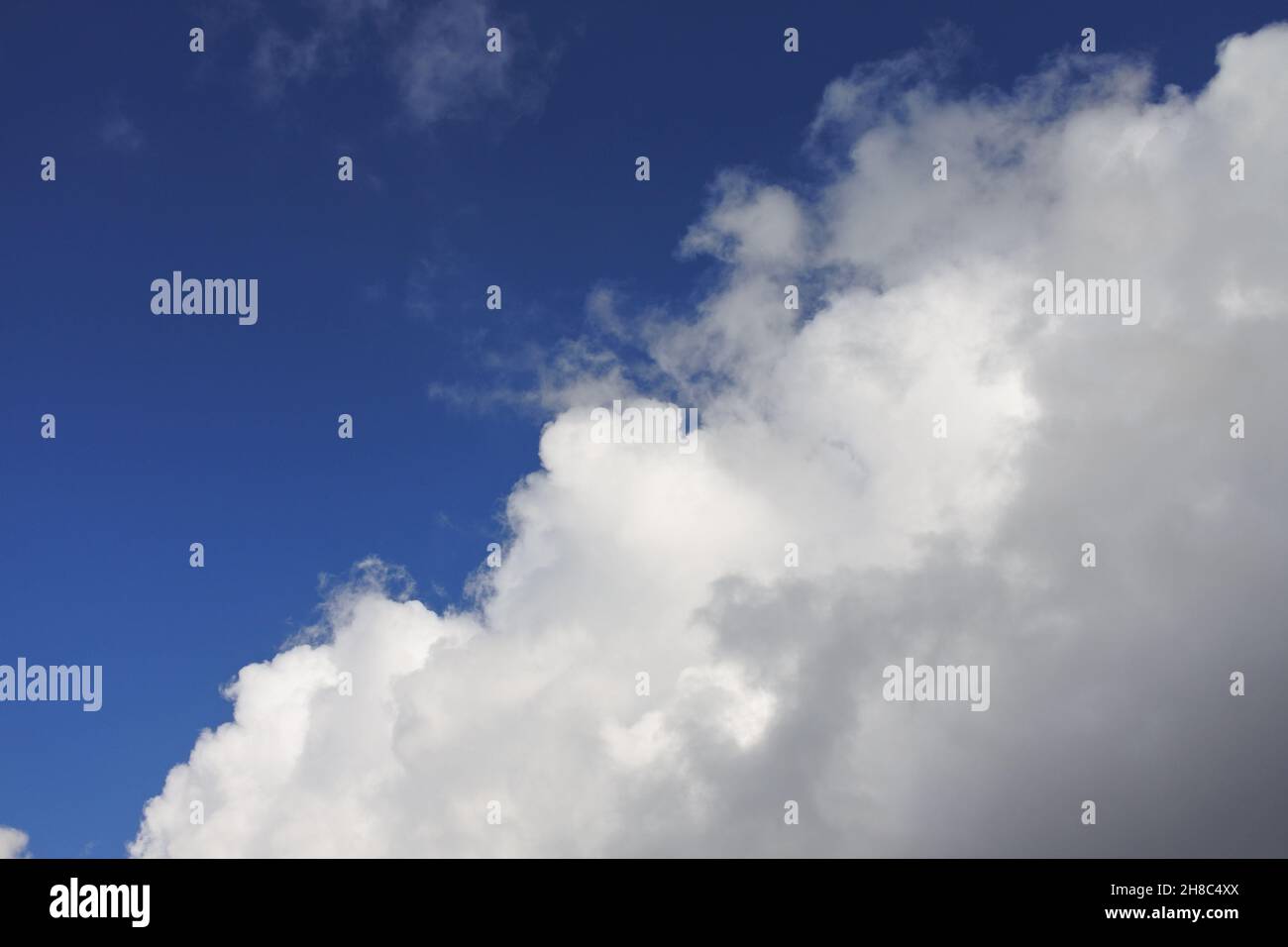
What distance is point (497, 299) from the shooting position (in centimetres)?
7094
